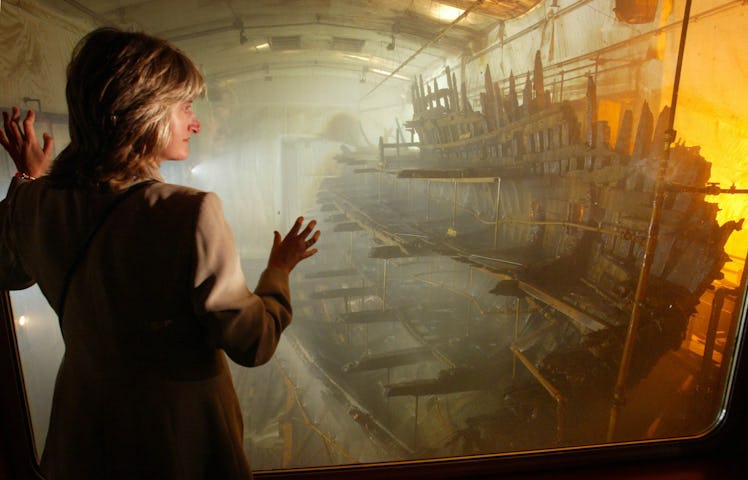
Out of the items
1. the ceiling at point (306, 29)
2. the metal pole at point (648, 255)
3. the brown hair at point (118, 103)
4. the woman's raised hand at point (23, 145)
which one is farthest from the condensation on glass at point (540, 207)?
the brown hair at point (118, 103)

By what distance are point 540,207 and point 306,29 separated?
2.30 m

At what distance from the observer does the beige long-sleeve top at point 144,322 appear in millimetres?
581

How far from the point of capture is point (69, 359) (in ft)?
2.23

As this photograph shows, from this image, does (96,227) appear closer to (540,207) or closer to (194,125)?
(194,125)

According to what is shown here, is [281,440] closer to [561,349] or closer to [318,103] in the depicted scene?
[561,349]

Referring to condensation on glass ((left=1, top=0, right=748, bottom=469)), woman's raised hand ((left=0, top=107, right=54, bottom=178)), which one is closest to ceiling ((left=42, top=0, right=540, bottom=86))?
condensation on glass ((left=1, top=0, right=748, bottom=469))

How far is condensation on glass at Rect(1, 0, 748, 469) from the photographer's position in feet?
6.74

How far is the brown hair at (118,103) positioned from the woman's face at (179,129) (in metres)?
0.01

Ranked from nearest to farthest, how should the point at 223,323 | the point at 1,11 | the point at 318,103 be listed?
the point at 223,323 < the point at 1,11 < the point at 318,103

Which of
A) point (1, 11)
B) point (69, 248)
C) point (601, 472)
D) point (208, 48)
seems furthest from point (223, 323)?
point (208, 48)

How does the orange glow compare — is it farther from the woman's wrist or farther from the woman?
the woman's wrist

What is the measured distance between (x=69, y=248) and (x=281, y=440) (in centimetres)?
466

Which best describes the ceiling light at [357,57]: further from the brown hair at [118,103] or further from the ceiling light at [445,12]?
the brown hair at [118,103]

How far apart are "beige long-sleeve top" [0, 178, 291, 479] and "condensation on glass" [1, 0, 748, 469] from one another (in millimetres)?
931
